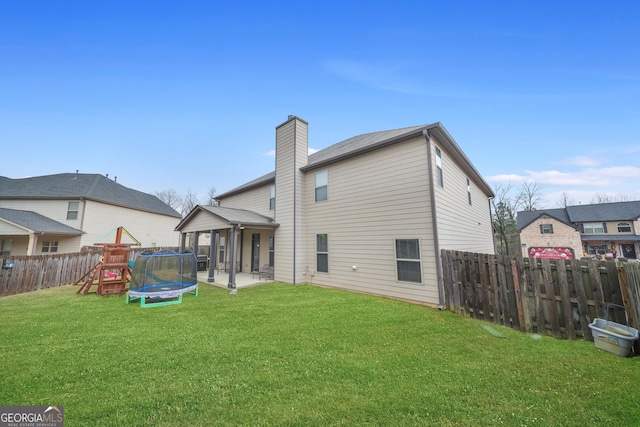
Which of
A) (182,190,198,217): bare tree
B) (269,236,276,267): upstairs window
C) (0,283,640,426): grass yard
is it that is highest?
(182,190,198,217): bare tree

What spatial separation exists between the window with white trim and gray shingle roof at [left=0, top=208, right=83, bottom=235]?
65.1 feet

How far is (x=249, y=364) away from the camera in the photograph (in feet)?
11.7

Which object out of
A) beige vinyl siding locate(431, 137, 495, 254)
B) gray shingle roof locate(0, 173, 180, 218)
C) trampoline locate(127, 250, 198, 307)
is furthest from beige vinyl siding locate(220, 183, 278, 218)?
gray shingle roof locate(0, 173, 180, 218)

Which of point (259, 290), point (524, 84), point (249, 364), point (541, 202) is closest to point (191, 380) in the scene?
point (249, 364)

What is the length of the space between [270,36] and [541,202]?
1620 inches

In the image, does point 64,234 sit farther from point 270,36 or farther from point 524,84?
point 524,84

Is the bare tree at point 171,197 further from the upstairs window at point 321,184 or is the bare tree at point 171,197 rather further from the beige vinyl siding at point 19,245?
the upstairs window at point 321,184

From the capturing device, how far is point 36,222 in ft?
49.6

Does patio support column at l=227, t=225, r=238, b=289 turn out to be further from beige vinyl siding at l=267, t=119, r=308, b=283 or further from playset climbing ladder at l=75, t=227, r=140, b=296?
playset climbing ladder at l=75, t=227, r=140, b=296

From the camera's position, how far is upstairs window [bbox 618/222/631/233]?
26.4 m

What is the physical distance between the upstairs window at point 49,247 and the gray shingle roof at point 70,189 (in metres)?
3.45

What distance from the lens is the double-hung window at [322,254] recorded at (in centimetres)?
996

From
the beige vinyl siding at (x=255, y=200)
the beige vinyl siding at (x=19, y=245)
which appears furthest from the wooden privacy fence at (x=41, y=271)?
the beige vinyl siding at (x=19, y=245)

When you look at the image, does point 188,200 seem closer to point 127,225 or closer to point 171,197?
point 171,197
